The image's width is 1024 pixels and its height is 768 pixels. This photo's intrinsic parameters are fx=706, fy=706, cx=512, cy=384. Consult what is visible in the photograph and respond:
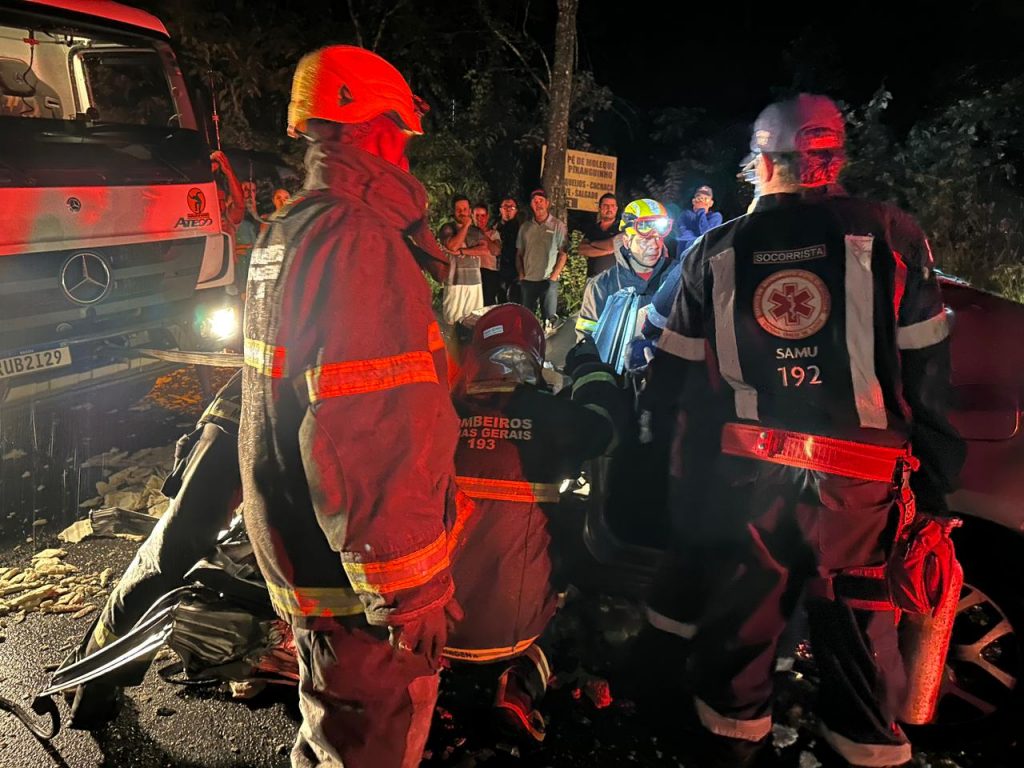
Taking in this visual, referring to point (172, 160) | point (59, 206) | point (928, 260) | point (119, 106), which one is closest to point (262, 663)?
point (928, 260)

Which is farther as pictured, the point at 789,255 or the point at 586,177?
the point at 586,177

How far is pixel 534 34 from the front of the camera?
15125mm

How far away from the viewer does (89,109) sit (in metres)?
5.93

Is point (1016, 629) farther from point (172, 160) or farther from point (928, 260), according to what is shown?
point (172, 160)

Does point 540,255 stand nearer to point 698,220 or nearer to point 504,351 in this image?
point 698,220

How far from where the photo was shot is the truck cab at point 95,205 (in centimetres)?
482

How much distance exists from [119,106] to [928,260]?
7.35m

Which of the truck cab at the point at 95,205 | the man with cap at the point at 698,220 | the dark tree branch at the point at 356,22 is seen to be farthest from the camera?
the dark tree branch at the point at 356,22

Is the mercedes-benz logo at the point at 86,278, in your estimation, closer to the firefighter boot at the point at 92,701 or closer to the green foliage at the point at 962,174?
the firefighter boot at the point at 92,701

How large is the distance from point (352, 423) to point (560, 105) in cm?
997

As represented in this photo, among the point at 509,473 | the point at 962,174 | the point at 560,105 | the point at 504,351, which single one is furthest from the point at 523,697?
the point at 962,174

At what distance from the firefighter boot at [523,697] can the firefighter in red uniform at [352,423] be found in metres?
0.83

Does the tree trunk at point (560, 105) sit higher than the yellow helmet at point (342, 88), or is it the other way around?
the tree trunk at point (560, 105)

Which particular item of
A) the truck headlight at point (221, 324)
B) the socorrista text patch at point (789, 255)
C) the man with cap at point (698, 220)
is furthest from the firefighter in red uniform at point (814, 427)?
the truck headlight at point (221, 324)
